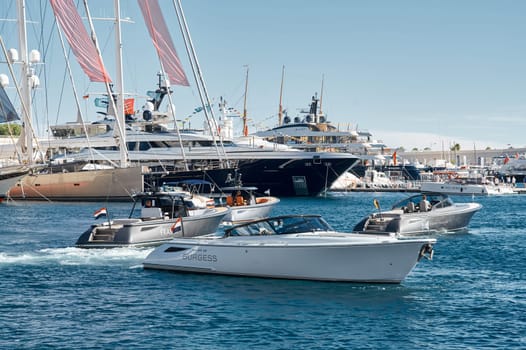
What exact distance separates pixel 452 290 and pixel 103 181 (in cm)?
4626

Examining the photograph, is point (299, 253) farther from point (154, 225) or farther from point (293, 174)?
point (293, 174)

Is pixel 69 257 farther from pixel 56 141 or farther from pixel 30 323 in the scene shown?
pixel 56 141

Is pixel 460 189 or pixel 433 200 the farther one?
pixel 460 189

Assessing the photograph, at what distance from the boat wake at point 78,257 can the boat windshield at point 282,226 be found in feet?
15.5

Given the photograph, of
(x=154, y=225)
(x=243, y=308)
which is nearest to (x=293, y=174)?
(x=154, y=225)

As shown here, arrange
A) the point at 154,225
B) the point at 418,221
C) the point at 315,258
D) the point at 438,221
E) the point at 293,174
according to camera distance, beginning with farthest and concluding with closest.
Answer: the point at 293,174
the point at 438,221
the point at 418,221
the point at 154,225
the point at 315,258

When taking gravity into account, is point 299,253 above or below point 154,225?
below

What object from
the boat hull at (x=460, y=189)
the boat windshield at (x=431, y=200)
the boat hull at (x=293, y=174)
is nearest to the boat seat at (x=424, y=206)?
the boat windshield at (x=431, y=200)

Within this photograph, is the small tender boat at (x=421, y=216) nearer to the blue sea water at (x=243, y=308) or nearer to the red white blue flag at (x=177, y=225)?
the blue sea water at (x=243, y=308)

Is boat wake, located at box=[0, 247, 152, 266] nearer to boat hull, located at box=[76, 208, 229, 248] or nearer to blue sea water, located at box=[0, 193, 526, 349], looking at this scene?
blue sea water, located at box=[0, 193, 526, 349]

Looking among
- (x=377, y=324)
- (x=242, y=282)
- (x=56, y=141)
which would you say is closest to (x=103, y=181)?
(x=56, y=141)

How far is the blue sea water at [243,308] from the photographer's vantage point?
15141mm

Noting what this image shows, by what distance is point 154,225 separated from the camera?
2772 cm

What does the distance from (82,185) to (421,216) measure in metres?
37.4
